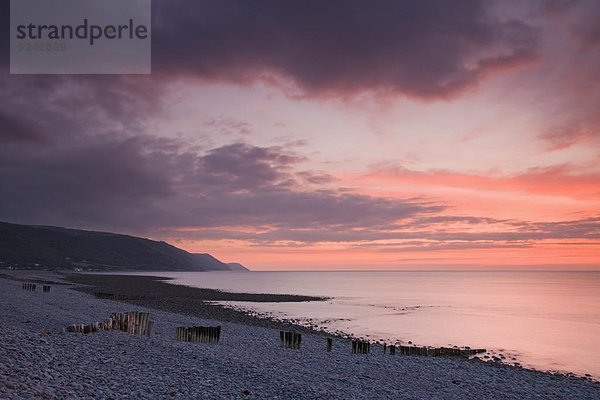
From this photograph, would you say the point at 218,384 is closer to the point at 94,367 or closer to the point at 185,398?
the point at 185,398

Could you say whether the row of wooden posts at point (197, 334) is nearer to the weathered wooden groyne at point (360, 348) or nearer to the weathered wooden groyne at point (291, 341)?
the weathered wooden groyne at point (291, 341)

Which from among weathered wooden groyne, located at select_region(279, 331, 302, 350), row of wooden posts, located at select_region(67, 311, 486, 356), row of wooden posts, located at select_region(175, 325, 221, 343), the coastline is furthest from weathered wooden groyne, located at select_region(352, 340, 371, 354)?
row of wooden posts, located at select_region(175, 325, 221, 343)

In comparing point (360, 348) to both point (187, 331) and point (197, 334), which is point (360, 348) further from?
point (187, 331)

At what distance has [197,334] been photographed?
83.4 ft

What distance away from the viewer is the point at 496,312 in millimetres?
72688

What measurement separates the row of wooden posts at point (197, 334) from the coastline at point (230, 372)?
3.01ft

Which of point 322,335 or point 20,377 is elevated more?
Answer: point 20,377

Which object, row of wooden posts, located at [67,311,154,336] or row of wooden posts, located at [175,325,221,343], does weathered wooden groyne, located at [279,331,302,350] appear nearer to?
row of wooden posts, located at [175,325,221,343]

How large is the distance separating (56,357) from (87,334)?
19.0 feet

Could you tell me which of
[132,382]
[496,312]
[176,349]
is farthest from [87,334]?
[496,312]

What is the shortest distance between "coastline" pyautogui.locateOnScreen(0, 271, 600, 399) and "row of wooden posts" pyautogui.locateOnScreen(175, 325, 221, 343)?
0.92 meters

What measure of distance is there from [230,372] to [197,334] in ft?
30.5

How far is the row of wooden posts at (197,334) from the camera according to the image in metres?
24.8

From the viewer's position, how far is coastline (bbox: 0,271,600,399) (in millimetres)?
12906
